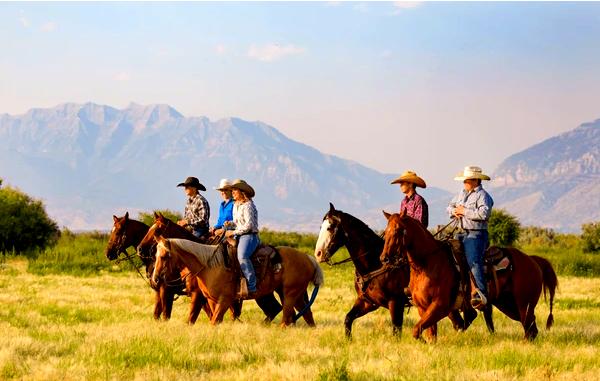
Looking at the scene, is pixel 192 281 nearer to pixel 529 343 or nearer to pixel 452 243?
pixel 452 243

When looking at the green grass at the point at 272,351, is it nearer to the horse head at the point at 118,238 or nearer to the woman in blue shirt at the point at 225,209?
the horse head at the point at 118,238

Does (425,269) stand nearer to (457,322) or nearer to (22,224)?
(457,322)

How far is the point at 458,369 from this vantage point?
31.2 ft

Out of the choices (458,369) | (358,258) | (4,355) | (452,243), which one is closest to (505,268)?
(452,243)

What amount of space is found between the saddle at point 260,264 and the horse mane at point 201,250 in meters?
0.16

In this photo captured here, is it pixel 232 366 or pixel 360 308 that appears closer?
pixel 232 366

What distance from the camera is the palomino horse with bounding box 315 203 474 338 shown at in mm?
12156

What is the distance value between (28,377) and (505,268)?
7.24 metres

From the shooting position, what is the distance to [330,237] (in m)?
12.0

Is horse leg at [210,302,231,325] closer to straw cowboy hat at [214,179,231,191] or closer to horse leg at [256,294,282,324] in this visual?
horse leg at [256,294,282,324]

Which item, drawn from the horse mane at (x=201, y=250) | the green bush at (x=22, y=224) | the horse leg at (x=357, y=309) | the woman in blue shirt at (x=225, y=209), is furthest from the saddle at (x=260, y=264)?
the green bush at (x=22, y=224)

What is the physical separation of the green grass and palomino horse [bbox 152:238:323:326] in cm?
57

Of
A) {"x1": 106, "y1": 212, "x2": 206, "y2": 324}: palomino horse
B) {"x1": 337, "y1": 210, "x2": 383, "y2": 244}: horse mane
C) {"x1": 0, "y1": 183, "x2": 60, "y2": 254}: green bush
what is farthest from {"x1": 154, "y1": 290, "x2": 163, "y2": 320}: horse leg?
{"x1": 0, "y1": 183, "x2": 60, "y2": 254}: green bush

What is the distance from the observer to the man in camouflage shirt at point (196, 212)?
1503cm
